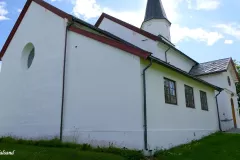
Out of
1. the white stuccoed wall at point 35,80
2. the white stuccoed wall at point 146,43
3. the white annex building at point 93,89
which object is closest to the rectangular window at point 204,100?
the white annex building at point 93,89

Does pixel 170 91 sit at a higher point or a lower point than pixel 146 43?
lower

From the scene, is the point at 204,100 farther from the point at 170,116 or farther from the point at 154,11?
the point at 154,11

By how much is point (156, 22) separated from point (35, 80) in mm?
14846

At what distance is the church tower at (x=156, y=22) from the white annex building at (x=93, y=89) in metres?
6.59

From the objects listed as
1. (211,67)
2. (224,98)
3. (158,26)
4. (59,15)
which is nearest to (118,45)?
(59,15)

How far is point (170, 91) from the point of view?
1080 centimetres

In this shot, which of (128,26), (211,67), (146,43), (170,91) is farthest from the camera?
(211,67)

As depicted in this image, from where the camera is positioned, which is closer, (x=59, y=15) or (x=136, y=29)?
(x=59, y=15)

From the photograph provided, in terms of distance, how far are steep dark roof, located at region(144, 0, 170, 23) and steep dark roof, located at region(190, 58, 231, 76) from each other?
6.44m

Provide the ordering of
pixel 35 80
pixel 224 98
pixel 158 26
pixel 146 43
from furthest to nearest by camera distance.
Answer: pixel 158 26 → pixel 224 98 → pixel 146 43 → pixel 35 80

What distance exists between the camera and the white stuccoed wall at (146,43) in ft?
51.8

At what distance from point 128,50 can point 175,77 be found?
3.58 meters

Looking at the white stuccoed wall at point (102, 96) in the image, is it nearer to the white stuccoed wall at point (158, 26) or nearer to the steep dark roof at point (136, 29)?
the steep dark roof at point (136, 29)

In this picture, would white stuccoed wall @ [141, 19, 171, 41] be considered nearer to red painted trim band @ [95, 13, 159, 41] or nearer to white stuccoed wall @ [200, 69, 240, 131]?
red painted trim band @ [95, 13, 159, 41]
